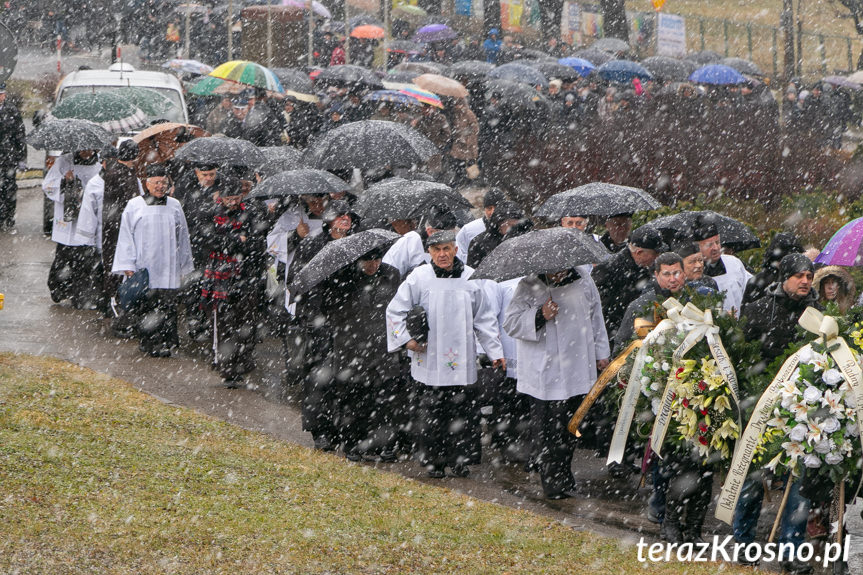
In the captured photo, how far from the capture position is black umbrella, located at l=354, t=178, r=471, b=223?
10.8 meters

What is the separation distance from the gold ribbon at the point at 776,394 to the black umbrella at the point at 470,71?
16524 mm

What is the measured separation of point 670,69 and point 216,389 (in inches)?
810

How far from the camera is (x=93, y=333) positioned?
13445mm

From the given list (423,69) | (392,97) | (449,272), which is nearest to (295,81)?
(423,69)

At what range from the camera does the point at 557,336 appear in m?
8.91

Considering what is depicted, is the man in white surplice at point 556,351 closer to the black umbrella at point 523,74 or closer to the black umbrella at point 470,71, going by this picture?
the black umbrella at point 470,71

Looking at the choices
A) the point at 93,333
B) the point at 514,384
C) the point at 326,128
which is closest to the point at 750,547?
the point at 514,384

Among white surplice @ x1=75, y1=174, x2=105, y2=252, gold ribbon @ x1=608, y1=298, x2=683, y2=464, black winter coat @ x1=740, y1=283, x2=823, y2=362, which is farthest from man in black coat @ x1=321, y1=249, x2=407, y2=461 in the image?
white surplice @ x1=75, y1=174, x2=105, y2=252

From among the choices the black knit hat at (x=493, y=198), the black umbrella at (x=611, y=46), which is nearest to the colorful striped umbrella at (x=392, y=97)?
the black knit hat at (x=493, y=198)

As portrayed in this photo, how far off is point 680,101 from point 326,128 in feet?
19.0

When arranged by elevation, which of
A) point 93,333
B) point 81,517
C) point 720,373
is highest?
point 720,373

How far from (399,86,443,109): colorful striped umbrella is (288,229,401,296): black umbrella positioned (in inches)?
368

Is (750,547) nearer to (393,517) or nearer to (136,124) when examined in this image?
(393,517)

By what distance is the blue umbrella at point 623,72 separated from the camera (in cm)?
2858
